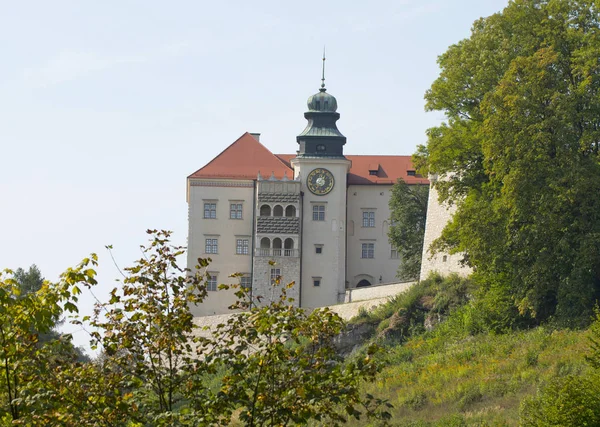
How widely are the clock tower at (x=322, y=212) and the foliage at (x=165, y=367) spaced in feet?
138

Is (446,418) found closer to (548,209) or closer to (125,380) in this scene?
(548,209)

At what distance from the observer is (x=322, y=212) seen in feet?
186

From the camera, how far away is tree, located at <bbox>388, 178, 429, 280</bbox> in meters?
53.0

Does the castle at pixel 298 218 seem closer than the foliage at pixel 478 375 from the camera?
No

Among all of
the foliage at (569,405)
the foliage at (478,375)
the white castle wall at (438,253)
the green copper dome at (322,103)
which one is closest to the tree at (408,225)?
the green copper dome at (322,103)

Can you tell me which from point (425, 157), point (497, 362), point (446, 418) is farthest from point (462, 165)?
point (446, 418)

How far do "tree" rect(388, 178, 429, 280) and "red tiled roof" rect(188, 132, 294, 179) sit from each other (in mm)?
5719

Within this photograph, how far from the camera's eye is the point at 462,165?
35.9 meters

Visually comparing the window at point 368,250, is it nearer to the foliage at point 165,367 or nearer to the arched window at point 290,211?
the arched window at point 290,211

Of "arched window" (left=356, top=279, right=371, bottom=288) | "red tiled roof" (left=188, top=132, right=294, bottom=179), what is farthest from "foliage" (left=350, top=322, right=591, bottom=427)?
A: "red tiled roof" (left=188, top=132, right=294, bottom=179)

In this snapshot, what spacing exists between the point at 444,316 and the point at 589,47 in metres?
9.90

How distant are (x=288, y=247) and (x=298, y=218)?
1429 mm

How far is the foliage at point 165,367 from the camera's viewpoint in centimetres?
1259

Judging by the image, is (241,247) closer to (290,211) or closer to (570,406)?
(290,211)
